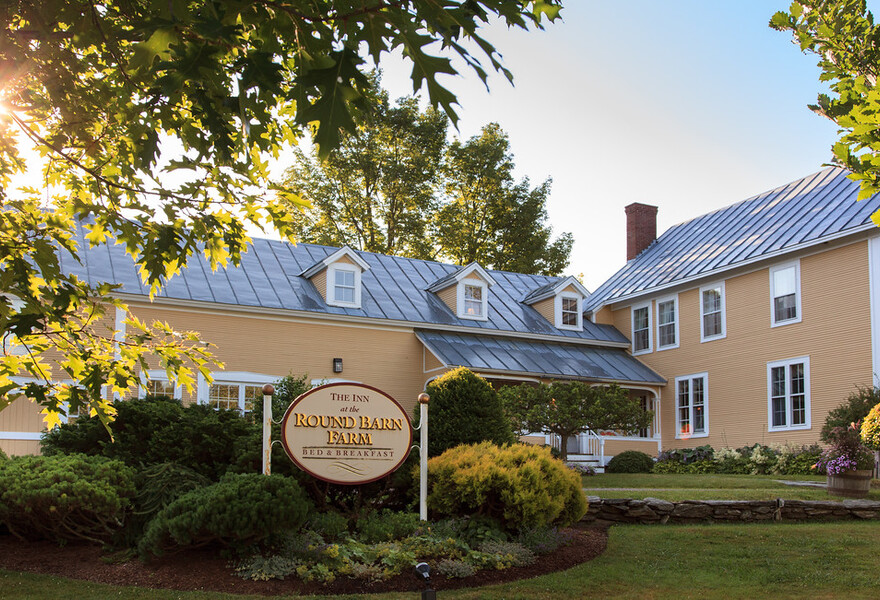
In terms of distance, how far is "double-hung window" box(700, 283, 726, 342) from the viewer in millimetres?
22812

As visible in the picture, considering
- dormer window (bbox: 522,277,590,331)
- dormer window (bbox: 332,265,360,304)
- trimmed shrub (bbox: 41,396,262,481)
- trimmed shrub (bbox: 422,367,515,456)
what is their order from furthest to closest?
dormer window (bbox: 522,277,590,331), dormer window (bbox: 332,265,360,304), trimmed shrub (bbox: 422,367,515,456), trimmed shrub (bbox: 41,396,262,481)

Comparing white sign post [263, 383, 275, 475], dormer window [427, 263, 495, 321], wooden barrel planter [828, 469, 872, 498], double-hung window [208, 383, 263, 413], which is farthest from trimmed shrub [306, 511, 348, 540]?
dormer window [427, 263, 495, 321]

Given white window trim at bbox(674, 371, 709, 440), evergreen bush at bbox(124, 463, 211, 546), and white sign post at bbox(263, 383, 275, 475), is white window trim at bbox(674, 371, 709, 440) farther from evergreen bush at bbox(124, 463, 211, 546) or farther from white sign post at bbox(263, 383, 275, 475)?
evergreen bush at bbox(124, 463, 211, 546)

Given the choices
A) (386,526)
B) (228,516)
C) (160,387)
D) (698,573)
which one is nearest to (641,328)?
(160,387)

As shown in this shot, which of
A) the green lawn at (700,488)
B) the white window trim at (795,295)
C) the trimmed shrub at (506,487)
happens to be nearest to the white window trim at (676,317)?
→ the white window trim at (795,295)

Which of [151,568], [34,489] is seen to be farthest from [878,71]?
[34,489]

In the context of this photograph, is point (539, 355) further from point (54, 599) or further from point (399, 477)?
point (54, 599)

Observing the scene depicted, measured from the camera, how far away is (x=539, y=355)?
23562 mm

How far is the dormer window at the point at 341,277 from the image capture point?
21922mm

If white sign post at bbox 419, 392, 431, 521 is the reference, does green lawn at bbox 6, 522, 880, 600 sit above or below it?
below

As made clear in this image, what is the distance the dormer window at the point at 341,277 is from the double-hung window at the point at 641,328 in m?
8.93

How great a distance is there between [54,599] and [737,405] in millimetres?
18696

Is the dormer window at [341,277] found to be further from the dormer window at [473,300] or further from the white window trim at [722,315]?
the white window trim at [722,315]

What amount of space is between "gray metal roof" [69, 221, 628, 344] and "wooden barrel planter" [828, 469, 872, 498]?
11.6 metres
